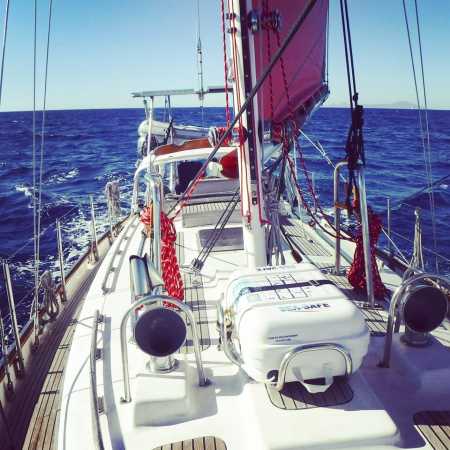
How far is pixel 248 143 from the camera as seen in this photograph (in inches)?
133

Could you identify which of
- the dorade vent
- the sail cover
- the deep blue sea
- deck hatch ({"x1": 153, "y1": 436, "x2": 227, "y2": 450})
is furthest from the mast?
the deep blue sea

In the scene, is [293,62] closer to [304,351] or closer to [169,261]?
[169,261]

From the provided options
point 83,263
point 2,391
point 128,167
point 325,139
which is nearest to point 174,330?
point 2,391

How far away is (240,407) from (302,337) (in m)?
0.71

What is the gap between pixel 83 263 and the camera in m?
6.54

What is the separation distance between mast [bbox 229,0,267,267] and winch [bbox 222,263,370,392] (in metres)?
1.11

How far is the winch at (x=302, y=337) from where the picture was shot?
89.8 inches

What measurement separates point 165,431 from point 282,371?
30.9 inches

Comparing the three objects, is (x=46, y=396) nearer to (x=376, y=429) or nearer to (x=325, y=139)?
(x=376, y=429)

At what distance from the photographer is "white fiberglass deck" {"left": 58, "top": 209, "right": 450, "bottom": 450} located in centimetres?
221

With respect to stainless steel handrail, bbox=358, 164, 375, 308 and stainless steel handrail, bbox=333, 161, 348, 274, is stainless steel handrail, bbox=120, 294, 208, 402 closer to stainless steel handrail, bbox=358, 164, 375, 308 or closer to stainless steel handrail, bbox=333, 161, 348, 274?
stainless steel handrail, bbox=358, 164, 375, 308

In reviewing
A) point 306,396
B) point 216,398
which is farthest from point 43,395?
point 306,396

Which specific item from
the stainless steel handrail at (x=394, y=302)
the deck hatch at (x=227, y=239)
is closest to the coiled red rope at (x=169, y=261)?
the deck hatch at (x=227, y=239)

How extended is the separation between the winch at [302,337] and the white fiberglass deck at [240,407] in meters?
0.21
